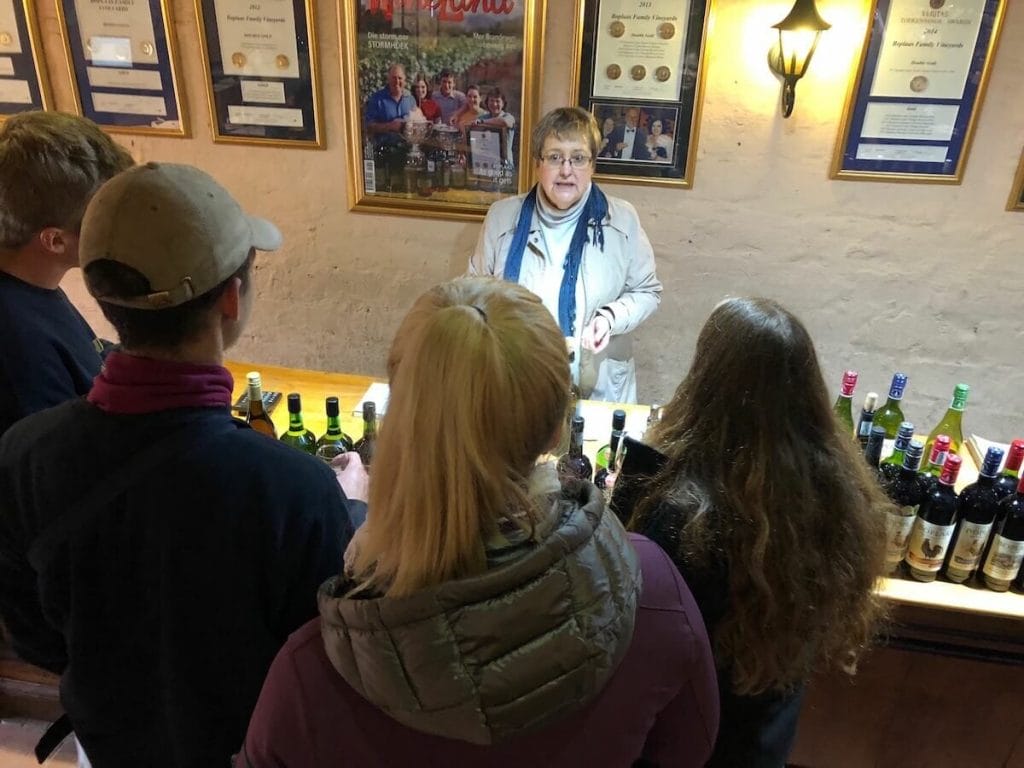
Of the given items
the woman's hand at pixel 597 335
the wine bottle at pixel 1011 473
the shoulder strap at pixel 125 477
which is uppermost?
the shoulder strap at pixel 125 477

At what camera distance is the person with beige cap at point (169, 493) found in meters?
1.03

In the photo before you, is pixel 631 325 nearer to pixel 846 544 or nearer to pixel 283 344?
pixel 846 544

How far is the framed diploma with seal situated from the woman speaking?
99cm

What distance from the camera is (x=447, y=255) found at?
3324 mm

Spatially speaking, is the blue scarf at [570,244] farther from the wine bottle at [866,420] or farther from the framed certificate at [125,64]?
the framed certificate at [125,64]

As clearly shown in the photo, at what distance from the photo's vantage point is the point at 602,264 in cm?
262

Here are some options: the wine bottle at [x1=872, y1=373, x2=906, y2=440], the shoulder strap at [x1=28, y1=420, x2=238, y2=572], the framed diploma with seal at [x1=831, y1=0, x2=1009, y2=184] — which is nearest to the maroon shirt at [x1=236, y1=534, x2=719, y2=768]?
the shoulder strap at [x1=28, y1=420, x2=238, y2=572]

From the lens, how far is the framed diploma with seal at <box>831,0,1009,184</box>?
2623mm

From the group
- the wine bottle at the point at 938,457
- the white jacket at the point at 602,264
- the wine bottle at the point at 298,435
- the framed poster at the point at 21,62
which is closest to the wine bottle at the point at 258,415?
Answer: the wine bottle at the point at 298,435

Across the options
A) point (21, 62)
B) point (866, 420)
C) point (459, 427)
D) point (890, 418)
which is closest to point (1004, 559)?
point (866, 420)

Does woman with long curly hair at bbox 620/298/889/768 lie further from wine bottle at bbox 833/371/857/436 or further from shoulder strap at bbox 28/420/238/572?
shoulder strap at bbox 28/420/238/572

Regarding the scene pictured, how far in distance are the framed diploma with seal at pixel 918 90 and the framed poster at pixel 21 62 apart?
132 inches

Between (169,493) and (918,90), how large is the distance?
293cm

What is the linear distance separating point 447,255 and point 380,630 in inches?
106
